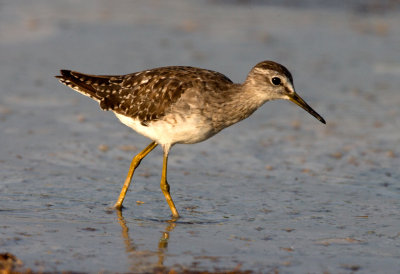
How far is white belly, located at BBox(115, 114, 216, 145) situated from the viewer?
8.36 metres

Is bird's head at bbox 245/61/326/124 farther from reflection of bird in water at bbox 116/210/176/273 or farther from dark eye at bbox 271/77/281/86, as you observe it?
reflection of bird in water at bbox 116/210/176/273

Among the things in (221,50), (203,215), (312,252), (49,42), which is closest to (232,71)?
(221,50)

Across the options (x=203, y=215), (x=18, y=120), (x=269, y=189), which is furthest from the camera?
(x=18, y=120)

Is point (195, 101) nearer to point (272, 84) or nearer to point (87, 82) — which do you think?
point (272, 84)

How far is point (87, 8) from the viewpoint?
1878 cm

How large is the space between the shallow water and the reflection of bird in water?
0.8 inches

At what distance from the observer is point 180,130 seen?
8.41 meters

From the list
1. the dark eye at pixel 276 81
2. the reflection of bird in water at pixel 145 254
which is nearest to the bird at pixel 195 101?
the dark eye at pixel 276 81

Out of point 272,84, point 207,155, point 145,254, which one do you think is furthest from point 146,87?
point 145,254

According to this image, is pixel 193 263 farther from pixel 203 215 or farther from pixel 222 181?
pixel 222 181

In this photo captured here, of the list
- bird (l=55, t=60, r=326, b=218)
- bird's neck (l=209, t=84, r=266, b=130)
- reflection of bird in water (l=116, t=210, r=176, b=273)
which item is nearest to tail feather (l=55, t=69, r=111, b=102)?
bird (l=55, t=60, r=326, b=218)

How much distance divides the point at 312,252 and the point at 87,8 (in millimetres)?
13026

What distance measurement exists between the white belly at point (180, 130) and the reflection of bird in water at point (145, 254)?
3.80 ft

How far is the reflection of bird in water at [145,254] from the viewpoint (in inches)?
257
